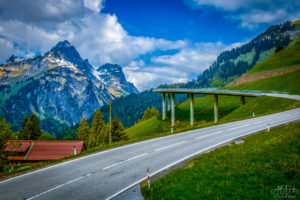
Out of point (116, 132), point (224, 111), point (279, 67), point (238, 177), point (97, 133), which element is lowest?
point (97, 133)

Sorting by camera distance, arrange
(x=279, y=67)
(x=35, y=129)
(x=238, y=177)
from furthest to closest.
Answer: (x=279, y=67) → (x=35, y=129) → (x=238, y=177)

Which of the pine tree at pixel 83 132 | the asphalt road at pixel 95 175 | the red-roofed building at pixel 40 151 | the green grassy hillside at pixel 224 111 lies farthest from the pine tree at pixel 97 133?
the asphalt road at pixel 95 175

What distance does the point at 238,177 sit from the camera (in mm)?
8305

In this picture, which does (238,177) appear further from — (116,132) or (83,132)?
(83,132)

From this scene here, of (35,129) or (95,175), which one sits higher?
(95,175)

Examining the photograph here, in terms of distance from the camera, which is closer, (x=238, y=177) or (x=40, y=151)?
(x=238, y=177)

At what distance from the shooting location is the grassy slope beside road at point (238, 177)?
708 centimetres

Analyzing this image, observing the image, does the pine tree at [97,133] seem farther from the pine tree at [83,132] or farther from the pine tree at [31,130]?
the pine tree at [31,130]

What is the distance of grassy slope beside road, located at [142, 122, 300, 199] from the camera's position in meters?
7.08

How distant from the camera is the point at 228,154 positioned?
39.3 ft

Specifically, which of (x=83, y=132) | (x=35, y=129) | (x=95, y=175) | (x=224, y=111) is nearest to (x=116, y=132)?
(x=224, y=111)

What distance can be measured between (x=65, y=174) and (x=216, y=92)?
46725 millimetres

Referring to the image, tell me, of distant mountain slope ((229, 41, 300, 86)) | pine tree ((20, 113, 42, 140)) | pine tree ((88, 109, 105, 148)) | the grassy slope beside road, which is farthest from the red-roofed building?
distant mountain slope ((229, 41, 300, 86))

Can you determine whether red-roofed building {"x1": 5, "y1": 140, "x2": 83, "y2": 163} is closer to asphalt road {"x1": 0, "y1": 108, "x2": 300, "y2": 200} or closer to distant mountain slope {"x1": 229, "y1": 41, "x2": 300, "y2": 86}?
asphalt road {"x1": 0, "y1": 108, "x2": 300, "y2": 200}
